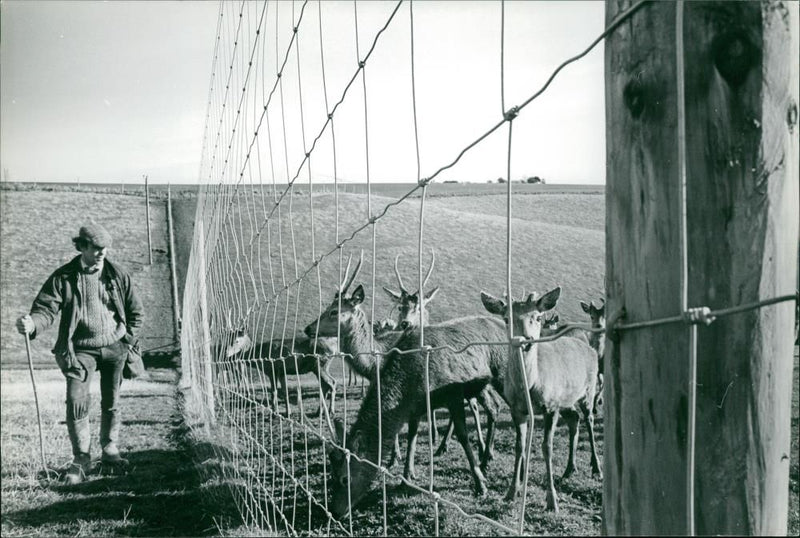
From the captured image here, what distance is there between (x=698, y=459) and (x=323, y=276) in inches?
672

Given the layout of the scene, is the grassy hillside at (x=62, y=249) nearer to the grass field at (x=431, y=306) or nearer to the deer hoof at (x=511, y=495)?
the grass field at (x=431, y=306)

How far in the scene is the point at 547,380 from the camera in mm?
6535

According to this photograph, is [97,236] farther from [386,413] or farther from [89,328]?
[386,413]

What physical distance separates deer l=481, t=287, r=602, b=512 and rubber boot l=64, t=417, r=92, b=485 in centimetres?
400

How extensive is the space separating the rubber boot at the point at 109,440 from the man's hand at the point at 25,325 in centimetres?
185

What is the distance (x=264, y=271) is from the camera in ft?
84.8

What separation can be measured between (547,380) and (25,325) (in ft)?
13.5

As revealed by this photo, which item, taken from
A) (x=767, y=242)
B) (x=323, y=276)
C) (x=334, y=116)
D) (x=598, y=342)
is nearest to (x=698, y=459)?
(x=767, y=242)

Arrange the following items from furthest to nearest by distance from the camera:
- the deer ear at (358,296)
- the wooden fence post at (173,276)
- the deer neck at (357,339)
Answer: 1. the wooden fence post at (173,276)
2. the deer neck at (357,339)
3. the deer ear at (358,296)

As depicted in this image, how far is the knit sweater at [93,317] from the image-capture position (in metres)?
8.13

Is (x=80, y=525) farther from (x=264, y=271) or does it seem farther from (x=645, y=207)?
(x=264, y=271)

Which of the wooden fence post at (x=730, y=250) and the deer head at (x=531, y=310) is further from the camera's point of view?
the deer head at (x=531, y=310)

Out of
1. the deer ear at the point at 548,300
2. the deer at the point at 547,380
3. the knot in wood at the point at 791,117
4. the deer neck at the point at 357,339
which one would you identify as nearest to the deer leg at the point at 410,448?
the deer at the point at 547,380

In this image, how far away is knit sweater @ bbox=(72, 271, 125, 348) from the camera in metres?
8.13
